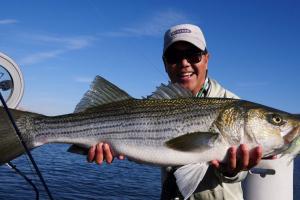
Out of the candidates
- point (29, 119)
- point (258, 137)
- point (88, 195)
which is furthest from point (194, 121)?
point (88, 195)

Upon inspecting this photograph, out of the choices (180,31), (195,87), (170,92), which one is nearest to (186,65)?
(195,87)

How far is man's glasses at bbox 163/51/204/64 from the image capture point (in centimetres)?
685

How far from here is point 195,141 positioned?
5418 millimetres

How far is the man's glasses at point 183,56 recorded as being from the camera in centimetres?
685

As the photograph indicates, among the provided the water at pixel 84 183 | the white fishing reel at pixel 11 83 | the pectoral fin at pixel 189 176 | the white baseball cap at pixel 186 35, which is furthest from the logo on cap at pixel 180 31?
the water at pixel 84 183

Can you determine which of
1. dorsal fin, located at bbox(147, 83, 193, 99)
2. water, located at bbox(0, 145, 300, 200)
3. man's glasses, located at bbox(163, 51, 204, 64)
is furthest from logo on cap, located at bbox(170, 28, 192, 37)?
water, located at bbox(0, 145, 300, 200)

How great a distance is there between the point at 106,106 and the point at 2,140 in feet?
4.96

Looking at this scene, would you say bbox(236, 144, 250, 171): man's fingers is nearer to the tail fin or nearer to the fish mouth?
the fish mouth

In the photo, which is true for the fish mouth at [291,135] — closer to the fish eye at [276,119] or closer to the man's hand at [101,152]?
the fish eye at [276,119]

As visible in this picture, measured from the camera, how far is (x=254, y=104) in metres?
5.89

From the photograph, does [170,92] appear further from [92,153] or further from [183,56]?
[92,153]

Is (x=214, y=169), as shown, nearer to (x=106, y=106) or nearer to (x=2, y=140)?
(x=106, y=106)

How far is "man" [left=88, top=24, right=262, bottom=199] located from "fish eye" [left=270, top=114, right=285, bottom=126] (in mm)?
647

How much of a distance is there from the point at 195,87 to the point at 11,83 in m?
3.46
